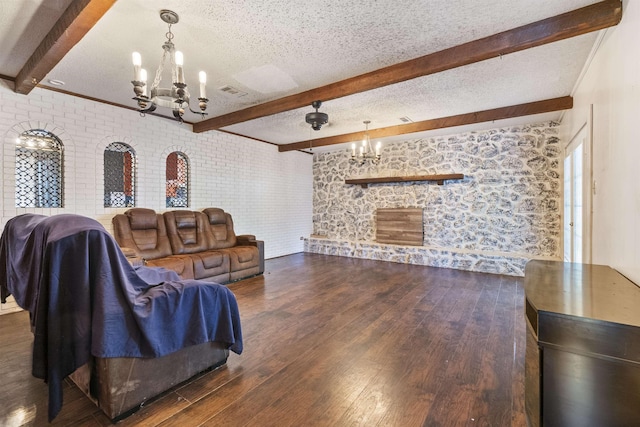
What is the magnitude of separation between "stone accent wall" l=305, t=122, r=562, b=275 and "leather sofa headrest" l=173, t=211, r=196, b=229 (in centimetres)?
343

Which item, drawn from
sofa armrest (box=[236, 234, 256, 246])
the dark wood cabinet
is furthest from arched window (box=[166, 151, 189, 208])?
the dark wood cabinet

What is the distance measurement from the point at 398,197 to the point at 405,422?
547 cm

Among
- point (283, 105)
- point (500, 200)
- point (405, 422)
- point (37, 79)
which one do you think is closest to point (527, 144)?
point (500, 200)

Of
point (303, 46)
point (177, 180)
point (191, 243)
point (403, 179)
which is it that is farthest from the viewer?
point (403, 179)

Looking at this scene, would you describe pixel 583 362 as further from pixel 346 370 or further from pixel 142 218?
pixel 142 218

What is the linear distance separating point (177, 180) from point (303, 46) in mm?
3604

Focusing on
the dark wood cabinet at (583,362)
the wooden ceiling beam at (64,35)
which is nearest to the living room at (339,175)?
the wooden ceiling beam at (64,35)

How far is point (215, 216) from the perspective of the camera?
17.3 ft

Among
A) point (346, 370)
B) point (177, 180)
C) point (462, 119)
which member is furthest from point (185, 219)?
point (462, 119)

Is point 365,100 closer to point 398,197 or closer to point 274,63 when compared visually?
point 274,63

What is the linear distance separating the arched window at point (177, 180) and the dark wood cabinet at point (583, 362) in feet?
17.3

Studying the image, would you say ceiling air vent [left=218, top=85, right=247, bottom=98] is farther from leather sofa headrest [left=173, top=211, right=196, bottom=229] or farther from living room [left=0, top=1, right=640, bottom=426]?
leather sofa headrest [left=173, top=211, right=196, bottom=229]

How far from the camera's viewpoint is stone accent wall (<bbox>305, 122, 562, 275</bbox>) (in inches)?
203

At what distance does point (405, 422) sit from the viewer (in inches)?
64.9
